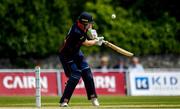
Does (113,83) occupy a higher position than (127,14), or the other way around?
(127,14)

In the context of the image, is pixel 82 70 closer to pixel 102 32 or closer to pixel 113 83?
pixel 113 83

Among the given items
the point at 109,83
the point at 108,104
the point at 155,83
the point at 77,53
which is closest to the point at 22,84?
the point at 109,83

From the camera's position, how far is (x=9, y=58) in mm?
35281

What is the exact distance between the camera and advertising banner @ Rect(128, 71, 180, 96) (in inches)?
1096

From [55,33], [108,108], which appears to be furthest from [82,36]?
[55,33]

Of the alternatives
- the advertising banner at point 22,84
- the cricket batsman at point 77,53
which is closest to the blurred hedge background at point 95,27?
the advertising banner at point 22,84

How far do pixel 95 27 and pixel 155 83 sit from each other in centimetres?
746

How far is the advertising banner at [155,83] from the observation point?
27.8 meters

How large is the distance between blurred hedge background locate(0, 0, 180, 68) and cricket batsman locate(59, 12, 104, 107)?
17.6 metres

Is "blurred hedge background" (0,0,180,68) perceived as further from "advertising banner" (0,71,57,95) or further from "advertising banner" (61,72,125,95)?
"advertising banner" (0,71,57,95)

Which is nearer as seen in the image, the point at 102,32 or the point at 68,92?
the point at 68,92

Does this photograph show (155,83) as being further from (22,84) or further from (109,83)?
(22,84)

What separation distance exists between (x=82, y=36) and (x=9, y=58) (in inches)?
771

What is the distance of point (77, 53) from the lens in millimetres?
16312
